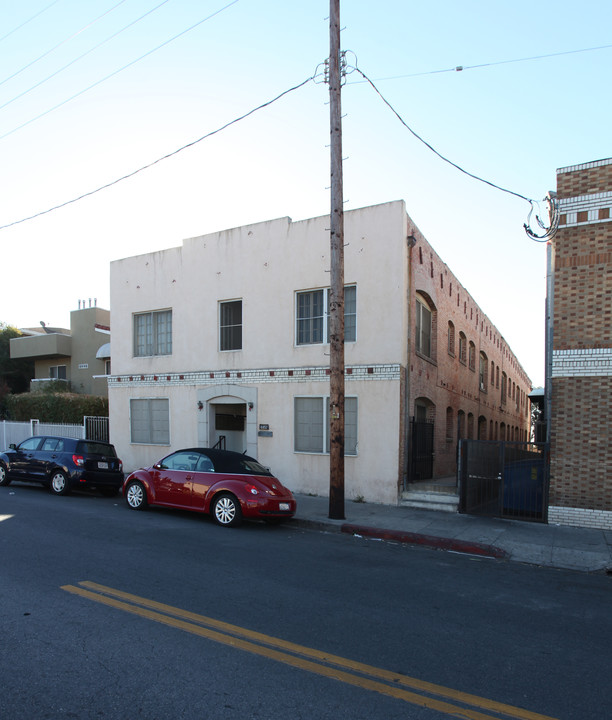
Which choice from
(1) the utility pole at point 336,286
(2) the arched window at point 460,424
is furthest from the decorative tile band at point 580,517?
(2) the arched window at point 460,424

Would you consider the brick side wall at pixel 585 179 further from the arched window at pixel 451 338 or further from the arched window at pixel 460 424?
the arched window at pixel 460 424

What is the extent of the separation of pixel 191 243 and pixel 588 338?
11513 mm

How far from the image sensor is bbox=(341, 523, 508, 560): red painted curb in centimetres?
932

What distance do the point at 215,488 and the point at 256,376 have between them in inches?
219

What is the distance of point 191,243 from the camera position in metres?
17.6

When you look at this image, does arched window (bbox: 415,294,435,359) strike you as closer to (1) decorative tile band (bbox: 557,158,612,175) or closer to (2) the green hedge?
(1) decorative tile band (bbox: 557,158,612,175)

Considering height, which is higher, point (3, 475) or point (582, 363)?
point (582, 363)

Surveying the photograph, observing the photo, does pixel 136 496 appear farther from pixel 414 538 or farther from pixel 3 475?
pixel 3 475

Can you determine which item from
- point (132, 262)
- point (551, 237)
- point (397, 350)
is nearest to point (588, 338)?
point (551, 237)

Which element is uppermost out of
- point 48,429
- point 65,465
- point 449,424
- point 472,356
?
point 472,356

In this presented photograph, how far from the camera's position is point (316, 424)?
49.1 ft

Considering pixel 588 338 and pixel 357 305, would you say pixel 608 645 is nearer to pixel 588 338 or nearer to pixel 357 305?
pixel 588 338

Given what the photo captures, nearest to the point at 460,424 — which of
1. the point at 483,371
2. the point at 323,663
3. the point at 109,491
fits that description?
the point at 483,371

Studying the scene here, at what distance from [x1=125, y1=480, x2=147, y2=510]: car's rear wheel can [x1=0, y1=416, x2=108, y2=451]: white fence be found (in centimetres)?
976
